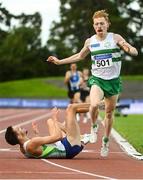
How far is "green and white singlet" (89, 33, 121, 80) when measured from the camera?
1194 centimetres

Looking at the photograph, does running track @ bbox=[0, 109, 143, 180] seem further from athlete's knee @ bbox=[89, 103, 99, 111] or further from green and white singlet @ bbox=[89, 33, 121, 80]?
green and white singlet @ bbox=[89, 33, 121, 80]

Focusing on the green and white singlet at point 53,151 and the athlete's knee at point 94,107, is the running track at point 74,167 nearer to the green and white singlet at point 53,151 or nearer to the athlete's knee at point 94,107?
the green and white singlet at point 53,151

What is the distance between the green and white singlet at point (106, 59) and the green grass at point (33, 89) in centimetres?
5913

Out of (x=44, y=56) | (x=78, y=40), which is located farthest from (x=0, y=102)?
(x=44, y=56)

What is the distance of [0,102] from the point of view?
59.2 meters

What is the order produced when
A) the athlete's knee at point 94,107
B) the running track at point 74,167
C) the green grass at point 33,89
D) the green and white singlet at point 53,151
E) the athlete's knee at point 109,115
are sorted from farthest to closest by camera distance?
1. the green grass at point 33,89
2. the athlete's knee at point 109,115
3. the athlete's knee at point 94,107
4. the green and white singlet at point 53,151
5. the running track at point 74,167

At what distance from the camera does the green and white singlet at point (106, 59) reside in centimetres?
1194

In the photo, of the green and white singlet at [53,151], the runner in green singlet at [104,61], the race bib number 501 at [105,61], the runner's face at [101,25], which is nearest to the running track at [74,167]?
the green and white singlet at [53,151]

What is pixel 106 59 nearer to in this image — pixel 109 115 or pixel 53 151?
pixel 109 115

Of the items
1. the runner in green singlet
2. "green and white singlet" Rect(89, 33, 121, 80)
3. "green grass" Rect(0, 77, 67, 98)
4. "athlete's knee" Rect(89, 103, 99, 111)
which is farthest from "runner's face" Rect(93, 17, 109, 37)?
"green grass" Rect(0, 77, 67, 98)

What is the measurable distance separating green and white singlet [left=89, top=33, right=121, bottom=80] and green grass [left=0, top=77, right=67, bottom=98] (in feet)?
194

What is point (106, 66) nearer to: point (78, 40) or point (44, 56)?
point (78, 40)

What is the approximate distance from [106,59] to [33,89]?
66305 mm

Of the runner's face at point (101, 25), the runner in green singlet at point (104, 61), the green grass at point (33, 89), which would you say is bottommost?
the green grass at point (33, 89)
